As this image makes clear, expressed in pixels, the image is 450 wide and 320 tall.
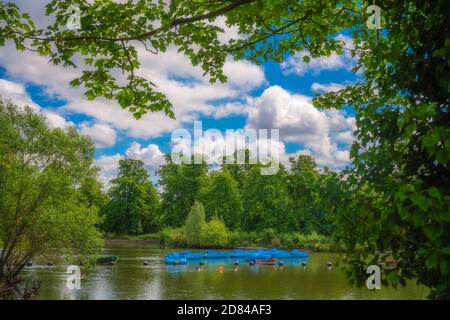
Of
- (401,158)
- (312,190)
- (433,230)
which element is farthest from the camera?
(312,190)

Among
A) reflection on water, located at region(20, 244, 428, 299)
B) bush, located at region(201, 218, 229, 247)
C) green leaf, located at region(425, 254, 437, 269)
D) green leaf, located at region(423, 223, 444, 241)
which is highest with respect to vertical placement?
green leaf, located at region(423, 223, 444, 241)

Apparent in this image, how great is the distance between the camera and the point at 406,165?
3.63m

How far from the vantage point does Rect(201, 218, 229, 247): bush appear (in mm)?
52781

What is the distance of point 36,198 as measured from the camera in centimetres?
2080

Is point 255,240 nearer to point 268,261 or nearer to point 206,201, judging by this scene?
point 206,201

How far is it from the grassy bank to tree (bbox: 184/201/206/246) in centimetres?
74

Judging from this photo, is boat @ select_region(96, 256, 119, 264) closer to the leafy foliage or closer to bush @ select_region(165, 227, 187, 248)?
the leafy foliage

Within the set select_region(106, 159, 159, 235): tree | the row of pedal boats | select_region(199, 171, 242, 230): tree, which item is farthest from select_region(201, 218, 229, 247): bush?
select_region(106, 159, 159, 235): tree

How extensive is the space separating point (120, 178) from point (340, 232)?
67.8m

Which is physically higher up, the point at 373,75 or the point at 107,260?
the point at 373,75

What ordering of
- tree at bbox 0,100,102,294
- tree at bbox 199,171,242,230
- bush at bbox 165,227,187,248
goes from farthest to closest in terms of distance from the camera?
tree at bbox 199,171,242,230
bush at bbox 165,227,187,248
tree at bbox 0,100,102,294

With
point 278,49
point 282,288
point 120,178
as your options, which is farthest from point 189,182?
point 278,49

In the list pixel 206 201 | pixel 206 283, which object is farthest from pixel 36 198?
pixel 206 201

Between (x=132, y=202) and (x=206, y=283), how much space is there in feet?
150
